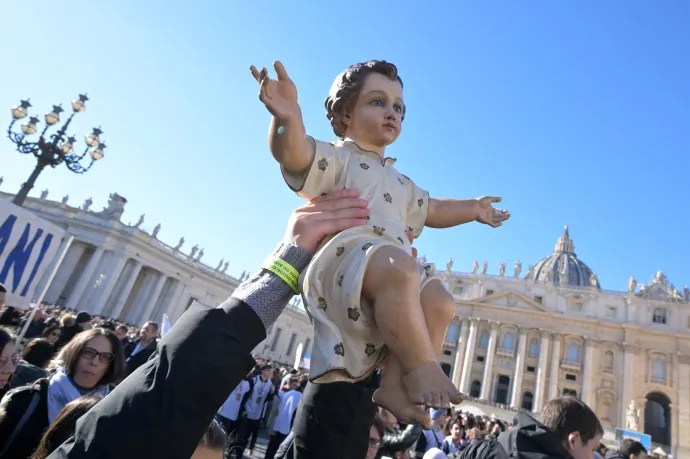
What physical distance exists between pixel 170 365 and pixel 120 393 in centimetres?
12

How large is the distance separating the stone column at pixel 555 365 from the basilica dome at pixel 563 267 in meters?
12.4

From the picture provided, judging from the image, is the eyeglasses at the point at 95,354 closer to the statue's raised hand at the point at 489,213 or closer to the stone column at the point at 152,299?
the statue's raised hand at the point at 489,213

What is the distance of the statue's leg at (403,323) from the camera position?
1.41m

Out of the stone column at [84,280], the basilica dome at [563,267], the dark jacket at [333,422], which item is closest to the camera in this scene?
the dark jacket at [333,422]

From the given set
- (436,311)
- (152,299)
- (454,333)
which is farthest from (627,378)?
(436,311)

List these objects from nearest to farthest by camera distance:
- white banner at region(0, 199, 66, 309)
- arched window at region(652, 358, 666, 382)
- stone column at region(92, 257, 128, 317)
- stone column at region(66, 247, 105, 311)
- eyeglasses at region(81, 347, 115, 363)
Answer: eyeglasses at region(81, 347, 115, 363)
white banner at region(0, 199, 66, 309)
stone column at region(66, 247, 105, 311)
stone column at region(92, 257, 128, 317)
arched window at region(652, 358, 666, 382)

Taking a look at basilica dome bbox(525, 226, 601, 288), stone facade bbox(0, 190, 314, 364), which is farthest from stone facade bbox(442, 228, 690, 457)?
stone facade bbox(0, 190, 314, 364)

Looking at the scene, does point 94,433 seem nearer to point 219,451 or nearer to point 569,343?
point 219,451

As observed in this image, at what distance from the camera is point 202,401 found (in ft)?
3.17

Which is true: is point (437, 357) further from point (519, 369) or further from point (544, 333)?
point (544, 333)

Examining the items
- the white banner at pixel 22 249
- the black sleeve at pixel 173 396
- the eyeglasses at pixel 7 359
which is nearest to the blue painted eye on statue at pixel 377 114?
the black sleeve at pixel 173 396

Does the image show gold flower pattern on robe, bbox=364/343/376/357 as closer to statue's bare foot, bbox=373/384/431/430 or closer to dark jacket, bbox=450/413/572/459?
statue's bare foot, bbox=373/384/431/430

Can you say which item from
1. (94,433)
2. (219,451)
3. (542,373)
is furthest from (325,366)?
(542,373)

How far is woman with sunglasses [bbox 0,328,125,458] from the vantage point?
243 cm
